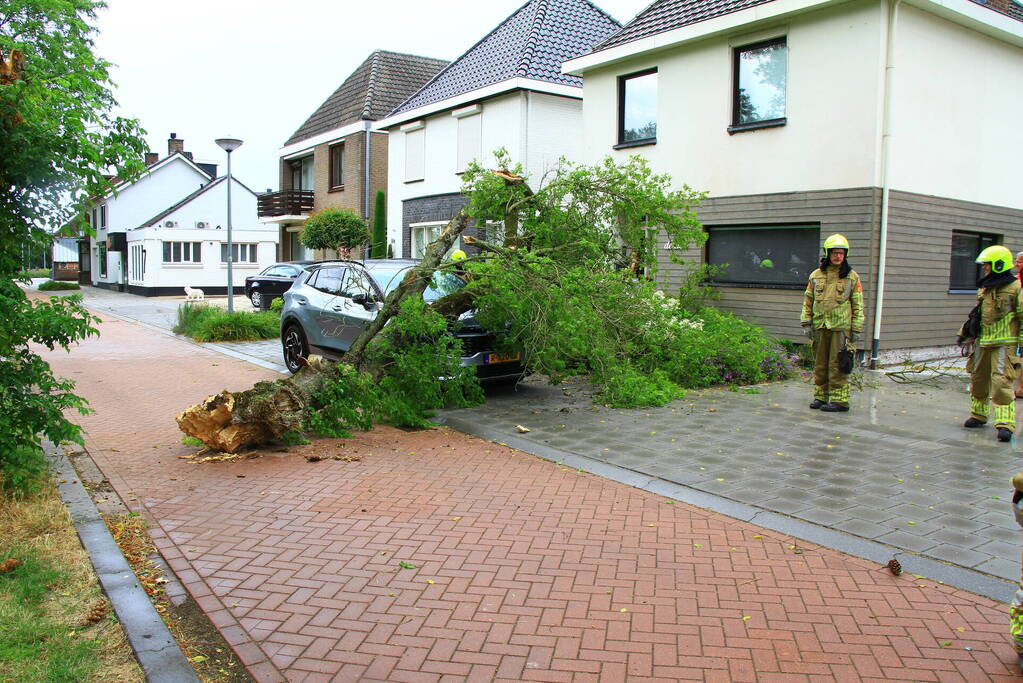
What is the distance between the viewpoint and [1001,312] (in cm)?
745

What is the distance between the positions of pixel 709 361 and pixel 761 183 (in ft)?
12.8

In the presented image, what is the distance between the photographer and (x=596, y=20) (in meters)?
22.0

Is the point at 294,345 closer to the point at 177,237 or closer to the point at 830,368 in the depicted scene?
the point at 830,368

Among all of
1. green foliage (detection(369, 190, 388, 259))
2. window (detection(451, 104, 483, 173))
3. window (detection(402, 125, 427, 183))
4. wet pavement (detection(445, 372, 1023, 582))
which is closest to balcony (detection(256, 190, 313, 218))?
green foliage (detection(369, 190, 388, 259))

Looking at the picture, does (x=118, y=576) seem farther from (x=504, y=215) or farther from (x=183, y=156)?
(x=183, y=156)

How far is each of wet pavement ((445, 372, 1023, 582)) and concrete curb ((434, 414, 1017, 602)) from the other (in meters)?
0.08

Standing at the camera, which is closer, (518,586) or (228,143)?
(518,586)

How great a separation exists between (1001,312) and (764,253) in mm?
5778

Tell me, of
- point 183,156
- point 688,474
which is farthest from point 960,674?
point 183,156

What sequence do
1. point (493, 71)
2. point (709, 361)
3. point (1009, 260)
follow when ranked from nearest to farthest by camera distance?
point (1009, 260)
point (709, 361)
point (493, 71)

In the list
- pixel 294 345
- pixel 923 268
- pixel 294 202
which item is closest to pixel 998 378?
pixel 923 268

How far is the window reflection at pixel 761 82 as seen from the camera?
1284 centimetres

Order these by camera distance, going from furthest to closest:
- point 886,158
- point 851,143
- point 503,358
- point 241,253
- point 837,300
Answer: point 241,253 → point 851,143 → point 886,158 → point 503,358 → point 837,300

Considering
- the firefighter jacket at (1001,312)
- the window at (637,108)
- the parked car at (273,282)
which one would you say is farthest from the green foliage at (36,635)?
the parked car at (273,282)
